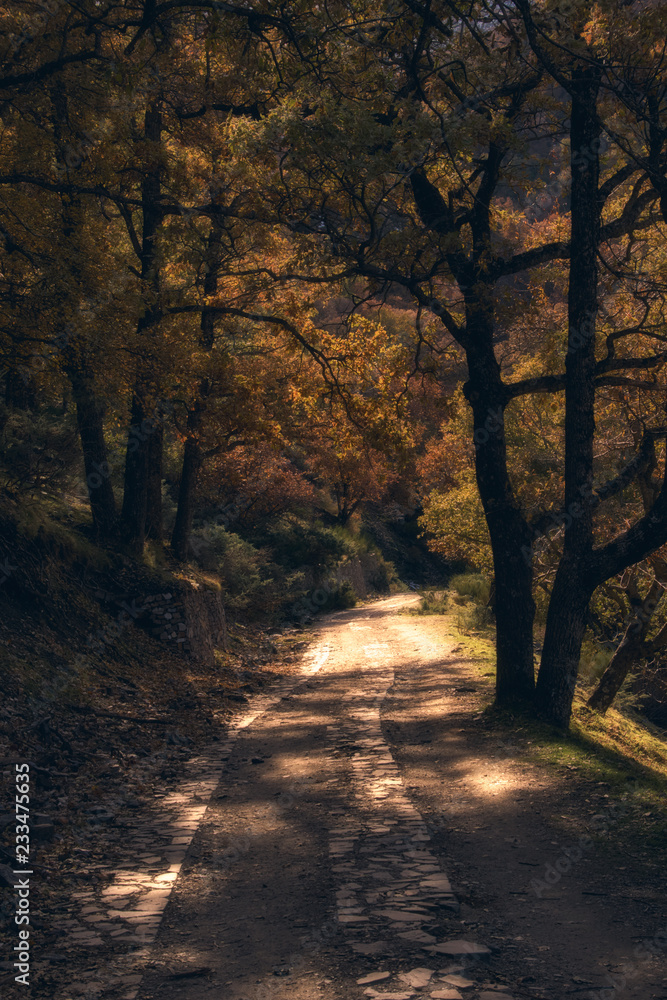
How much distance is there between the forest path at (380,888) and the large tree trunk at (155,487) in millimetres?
7853

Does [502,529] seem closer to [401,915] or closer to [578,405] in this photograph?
[578,405]

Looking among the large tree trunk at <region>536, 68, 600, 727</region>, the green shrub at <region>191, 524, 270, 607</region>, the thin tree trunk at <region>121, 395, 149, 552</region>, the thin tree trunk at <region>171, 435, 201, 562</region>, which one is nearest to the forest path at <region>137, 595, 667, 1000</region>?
the large tree trunk at <region>536, 68, 600, 727</region>

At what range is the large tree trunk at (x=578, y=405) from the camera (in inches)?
349

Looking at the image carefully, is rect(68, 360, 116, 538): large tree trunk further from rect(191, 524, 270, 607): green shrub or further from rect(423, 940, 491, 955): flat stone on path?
rect(423, 940, 491, 955): flat stone on path

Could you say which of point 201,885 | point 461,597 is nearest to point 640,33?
point 201,885

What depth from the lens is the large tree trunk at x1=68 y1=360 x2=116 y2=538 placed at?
12.5 metres

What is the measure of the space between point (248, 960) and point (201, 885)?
1.22 metres

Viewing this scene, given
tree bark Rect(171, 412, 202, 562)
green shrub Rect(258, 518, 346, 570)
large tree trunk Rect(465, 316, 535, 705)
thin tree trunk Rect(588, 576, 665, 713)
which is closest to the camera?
large tree trunk Rect(465, 316, 535, 705)

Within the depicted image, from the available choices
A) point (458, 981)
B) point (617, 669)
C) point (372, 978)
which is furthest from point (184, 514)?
point (458, 981)

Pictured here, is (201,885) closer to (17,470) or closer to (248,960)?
(248,960)

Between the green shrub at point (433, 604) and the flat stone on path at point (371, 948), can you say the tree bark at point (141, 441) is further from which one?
the green shrub at point (433, 604)

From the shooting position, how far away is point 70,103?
10.5 m

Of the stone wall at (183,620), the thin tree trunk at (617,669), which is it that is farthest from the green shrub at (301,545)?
the thin tree trunk at (617,669)

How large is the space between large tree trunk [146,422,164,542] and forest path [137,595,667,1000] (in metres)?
7.85
